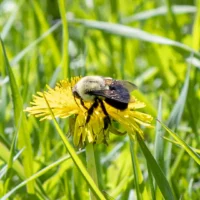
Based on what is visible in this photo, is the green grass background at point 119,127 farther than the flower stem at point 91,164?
Yes

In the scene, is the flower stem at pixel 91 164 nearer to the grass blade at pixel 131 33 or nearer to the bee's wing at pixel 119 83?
the bee's wing at pixel 119 83

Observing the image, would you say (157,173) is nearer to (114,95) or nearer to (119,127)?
(114,95)

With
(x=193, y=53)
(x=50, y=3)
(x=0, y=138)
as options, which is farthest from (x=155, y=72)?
(x=0, y=138)

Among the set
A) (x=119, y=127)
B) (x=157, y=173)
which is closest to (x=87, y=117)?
(x=157, y=173)

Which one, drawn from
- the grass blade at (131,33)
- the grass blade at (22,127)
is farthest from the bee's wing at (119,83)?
the grass blade at (131,33)

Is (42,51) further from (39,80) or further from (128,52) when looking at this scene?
(39,80)

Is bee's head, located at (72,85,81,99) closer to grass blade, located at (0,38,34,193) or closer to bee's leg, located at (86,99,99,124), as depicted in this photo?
bee's leg, located at (86,99,99,124)

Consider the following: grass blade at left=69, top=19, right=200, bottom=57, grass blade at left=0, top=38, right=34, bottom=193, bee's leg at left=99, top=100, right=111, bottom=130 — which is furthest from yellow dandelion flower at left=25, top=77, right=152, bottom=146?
grass blade at left=69, top=19, right=200, bottom=57

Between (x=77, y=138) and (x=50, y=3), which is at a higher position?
(x=77, y=138)

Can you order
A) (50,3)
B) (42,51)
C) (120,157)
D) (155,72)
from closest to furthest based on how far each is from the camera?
1. (120,157)
2. (155,72)
3. (42,51)
4. (50,3)
